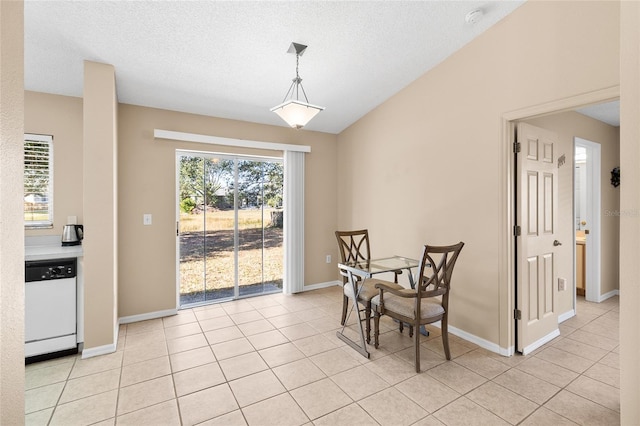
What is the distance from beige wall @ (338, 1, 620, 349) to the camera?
2231 mm

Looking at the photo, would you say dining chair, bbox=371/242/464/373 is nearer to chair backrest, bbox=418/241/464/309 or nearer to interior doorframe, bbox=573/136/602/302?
chair backrest, bbox=418/241/464/309

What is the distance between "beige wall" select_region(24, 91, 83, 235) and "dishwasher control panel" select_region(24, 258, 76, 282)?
695 millimetres

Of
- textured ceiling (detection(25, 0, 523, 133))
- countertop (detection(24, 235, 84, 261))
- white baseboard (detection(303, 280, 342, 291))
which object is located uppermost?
textured ceiling (detection(25, 0, 523, 133))

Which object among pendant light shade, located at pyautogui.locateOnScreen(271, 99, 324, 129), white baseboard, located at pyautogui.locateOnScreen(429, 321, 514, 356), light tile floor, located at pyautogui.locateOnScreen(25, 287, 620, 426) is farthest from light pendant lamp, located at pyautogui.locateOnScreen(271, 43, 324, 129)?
white baseboard, located at pyautogui.locateOnScreen(429, 321, 514, 356)

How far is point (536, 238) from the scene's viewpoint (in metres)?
2.83

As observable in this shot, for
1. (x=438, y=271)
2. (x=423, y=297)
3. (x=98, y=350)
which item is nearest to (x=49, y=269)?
(x=98, y=350)

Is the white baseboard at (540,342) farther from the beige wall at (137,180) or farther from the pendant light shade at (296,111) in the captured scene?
the beige wall at (137,180)

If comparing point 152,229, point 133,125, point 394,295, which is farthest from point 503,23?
point 152,229

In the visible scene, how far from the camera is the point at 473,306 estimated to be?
2947mm

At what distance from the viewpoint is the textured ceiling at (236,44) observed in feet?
7.40

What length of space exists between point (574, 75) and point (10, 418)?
11.6ft

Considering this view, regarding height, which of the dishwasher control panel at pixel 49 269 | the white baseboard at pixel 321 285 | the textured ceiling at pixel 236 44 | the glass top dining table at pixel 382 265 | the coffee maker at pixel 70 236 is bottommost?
the white baseboard at pixel 321 285

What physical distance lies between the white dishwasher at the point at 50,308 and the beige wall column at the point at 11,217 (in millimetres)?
2129

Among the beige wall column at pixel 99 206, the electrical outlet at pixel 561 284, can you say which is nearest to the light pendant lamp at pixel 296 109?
the beige wall column at pixel 99 206
